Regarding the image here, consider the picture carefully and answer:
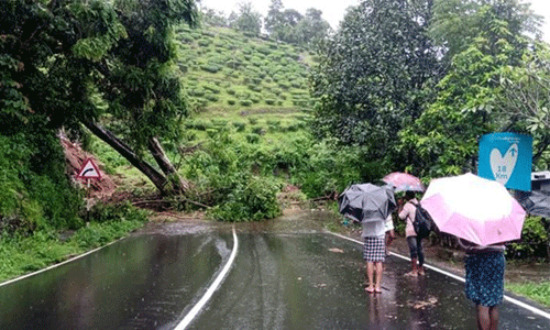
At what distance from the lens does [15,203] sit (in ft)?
42.1

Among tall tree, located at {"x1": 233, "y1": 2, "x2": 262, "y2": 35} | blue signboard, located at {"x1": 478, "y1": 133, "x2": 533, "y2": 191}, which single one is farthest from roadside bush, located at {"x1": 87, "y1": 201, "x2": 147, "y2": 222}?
tall tree, located at {"x1": 233, "y1": 2, "x2": 262, "y2": 35}

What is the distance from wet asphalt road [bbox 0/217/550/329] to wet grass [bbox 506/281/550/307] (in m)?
0.88

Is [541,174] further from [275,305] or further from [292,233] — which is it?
[292,233]

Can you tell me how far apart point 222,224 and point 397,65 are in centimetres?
964

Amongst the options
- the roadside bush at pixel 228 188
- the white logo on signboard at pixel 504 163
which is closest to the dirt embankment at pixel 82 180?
the roadside bush at pixel 228 188

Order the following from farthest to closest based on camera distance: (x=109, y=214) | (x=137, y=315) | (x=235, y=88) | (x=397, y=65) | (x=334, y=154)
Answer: (x=235, y=88)
(x=334, y=154)
(x=109, y=214)
(x=397, y=65)
(x=137, y=315)

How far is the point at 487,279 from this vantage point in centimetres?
529

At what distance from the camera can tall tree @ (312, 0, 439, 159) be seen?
1448 centimetres

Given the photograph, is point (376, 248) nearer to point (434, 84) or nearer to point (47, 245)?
point (434, 84)

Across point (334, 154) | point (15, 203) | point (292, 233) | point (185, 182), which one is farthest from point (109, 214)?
point (334, 154)

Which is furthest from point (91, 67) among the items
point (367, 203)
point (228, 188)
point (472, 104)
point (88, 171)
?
point (472, 104)

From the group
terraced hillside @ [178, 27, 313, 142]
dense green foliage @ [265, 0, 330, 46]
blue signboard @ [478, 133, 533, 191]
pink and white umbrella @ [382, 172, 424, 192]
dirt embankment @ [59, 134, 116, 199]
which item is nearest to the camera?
blue signboard @ [478, 133, 533, 191]

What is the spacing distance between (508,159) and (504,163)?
0.36ft

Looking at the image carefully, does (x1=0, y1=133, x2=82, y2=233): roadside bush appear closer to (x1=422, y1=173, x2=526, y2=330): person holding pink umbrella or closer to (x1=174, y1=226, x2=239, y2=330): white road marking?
(x1=174, y1=226, x2=239, y2=330): white road marking
